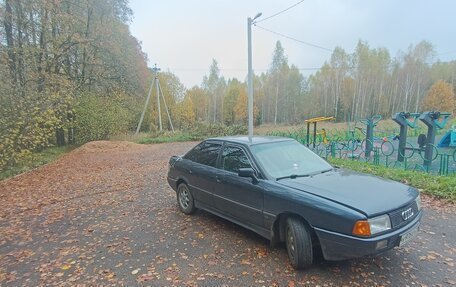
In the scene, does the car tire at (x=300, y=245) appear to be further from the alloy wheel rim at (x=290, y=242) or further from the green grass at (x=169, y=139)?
the green grass at (x=169, y=139)

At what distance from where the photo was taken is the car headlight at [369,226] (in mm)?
2783

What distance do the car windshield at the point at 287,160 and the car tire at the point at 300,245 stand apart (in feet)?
2.44

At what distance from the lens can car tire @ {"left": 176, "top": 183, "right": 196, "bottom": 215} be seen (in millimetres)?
5293

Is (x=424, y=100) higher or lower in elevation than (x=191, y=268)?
higher

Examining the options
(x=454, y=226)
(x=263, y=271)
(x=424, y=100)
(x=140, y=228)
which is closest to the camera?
(x=263, y=271)

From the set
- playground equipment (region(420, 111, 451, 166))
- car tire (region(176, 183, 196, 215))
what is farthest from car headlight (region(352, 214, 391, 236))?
playground equipment (region(420, 111, 451, 166))

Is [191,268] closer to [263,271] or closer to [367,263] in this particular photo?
[263,271]

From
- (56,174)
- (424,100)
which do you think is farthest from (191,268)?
(424,100)

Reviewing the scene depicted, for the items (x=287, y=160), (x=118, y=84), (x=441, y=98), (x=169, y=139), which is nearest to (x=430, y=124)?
(x=287, y=160)

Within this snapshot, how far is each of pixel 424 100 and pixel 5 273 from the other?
4636cm

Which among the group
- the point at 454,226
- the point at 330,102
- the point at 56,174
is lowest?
the point at 56,174

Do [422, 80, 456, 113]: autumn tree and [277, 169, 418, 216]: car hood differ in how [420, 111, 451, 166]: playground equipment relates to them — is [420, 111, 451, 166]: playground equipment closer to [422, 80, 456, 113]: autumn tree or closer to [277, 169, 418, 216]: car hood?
[277, 169, 418, 216]: car hood

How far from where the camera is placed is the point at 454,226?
4.46 metres

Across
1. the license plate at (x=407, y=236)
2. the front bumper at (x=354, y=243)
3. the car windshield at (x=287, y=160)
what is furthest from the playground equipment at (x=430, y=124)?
the front bumper at (x=354, y=243)
